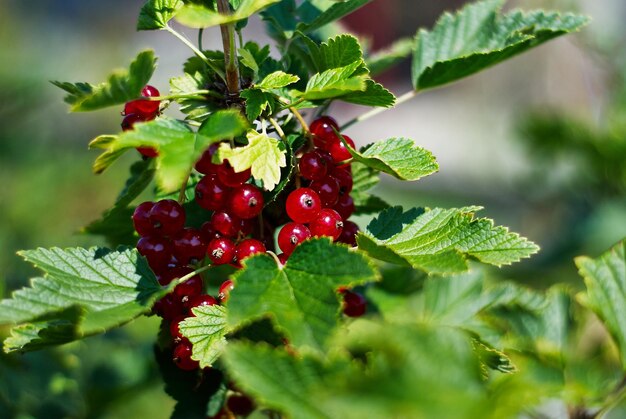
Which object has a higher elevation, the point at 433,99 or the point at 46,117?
the point at 46,117

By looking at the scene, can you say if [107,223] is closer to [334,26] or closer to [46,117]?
[334,26]

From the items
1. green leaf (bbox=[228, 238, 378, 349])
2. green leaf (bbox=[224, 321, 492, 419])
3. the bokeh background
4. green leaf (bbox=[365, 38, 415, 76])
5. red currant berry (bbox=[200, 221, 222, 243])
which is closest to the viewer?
green leaf (bbox=[224, 321, 492, 419])

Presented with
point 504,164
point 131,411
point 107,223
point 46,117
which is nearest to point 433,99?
point 504,164

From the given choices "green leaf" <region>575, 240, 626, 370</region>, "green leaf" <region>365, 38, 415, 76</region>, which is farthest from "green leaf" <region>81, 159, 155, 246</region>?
"green leaf" <region>575, 240, 626, 370</region>

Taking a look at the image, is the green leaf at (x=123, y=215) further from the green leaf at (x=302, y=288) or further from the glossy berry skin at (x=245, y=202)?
the green leaf at (x=302, y=288)

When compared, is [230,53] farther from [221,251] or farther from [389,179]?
[389,179]

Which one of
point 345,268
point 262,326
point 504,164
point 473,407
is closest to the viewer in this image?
point 473,407

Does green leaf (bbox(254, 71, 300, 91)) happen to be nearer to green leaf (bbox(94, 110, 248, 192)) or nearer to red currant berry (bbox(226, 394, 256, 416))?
green leaf (bbox(94, 110, 248, 192))
